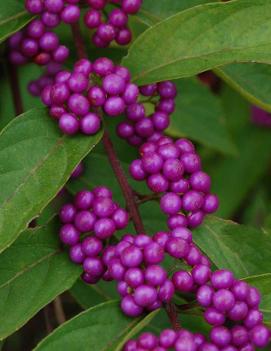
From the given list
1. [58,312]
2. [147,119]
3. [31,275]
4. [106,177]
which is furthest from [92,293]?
[147,119]

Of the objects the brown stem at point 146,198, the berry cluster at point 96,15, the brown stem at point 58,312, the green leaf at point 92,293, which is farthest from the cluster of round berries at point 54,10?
the brown stem at point 58,312

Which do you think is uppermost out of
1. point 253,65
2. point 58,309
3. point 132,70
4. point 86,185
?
point 132,70

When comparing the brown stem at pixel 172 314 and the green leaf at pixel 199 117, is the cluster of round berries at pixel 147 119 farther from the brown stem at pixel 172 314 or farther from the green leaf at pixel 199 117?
the green leaf at pixel 199 117

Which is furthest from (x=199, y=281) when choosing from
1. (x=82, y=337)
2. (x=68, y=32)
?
(x=68, y=32)

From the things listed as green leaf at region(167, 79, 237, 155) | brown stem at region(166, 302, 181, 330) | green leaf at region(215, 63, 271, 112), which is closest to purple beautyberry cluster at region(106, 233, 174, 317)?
brown stem at region(166, 302, 181, 330)

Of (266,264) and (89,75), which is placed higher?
(89,75)

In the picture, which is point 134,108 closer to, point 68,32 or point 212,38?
point 212,38
